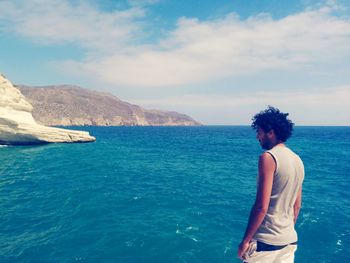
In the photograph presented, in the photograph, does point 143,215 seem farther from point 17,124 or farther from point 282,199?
point 17,124

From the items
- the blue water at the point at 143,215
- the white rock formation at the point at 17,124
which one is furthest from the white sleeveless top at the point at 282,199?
the white rock formation at the point at 17,124

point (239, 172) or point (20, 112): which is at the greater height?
point (20, 112)

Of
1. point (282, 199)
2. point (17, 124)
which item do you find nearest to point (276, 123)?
point (282, 199)

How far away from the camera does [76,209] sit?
56.8ft

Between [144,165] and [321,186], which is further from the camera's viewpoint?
[144,165]

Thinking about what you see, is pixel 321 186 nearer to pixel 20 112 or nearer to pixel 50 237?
pixel 50 237

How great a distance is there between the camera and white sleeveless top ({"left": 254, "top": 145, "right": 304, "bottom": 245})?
160 inches

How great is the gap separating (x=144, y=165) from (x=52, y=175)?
1154 centimetres

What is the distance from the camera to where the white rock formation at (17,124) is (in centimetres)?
4857

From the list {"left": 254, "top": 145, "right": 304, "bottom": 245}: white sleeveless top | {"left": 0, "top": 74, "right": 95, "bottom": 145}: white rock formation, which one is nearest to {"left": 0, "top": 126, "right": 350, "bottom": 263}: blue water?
{"left": 254, "top": 145, "right": 304, "bottom": 245}: white sleeveless top

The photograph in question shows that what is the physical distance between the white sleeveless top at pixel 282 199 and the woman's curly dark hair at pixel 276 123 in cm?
32

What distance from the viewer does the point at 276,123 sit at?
14.7ft

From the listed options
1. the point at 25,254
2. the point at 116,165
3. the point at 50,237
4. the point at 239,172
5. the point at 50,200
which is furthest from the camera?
the point at 116,165

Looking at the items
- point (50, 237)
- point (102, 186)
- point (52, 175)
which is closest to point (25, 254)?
point (50, 237)
